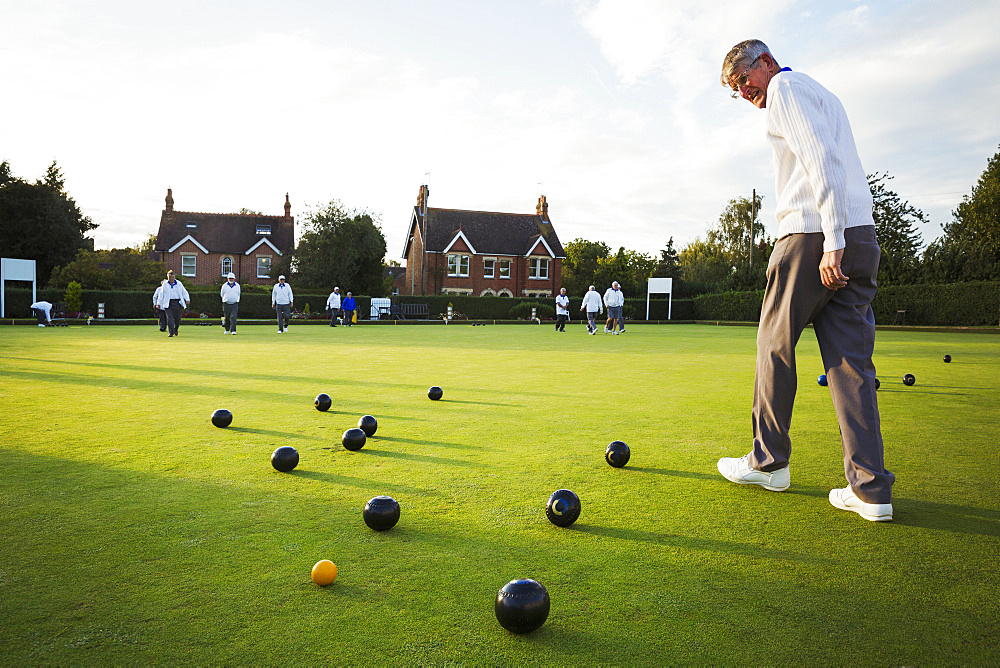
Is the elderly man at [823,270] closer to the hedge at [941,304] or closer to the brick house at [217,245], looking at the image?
the hedge at [941,304]

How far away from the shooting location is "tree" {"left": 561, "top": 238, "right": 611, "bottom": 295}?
69438 millimetres

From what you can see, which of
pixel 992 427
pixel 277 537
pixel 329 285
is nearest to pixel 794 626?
pixel 277 537

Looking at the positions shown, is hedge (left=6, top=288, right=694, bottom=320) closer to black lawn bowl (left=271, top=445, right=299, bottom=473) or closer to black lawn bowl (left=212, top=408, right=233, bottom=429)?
black lawn bowl (left=212, top=408, right=233, bottom=429)

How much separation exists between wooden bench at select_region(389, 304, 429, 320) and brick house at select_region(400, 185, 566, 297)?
12.8 metres

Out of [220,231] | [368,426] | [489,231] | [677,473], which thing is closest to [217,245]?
[220,231]

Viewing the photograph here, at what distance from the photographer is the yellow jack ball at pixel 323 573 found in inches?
86.7

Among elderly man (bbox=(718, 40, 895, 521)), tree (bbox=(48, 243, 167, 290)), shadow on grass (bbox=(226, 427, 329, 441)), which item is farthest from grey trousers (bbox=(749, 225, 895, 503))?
tree (bbox=(48, 243, 167, 290))

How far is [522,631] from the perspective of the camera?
1898 millimetres

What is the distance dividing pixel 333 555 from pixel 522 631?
929mm

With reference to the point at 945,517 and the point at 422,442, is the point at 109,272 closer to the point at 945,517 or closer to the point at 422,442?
the point at 422,442

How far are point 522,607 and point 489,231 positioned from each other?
2116 inches

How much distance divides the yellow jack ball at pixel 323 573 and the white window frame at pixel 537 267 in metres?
52.8

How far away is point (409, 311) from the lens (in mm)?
38438

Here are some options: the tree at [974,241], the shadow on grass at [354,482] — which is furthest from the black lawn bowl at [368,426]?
the tree at [974,241]
